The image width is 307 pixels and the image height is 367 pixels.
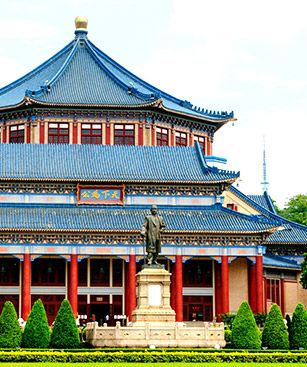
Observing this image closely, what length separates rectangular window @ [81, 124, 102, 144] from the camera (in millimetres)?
82625

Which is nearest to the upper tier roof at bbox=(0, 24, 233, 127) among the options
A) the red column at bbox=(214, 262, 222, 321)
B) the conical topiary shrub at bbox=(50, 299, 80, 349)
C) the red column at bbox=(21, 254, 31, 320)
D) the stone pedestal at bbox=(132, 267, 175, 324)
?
the red column at bbox=(214, 262, 222, 321)

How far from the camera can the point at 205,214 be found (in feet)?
237

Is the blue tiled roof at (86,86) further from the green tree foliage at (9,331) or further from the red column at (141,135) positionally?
the green tree foliage at (9,331)

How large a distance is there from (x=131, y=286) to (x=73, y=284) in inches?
143

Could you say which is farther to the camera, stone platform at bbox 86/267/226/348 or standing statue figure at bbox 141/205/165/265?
standing statue figure at bbox 141/205/165/265

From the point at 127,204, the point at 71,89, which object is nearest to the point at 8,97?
the point at 71,89

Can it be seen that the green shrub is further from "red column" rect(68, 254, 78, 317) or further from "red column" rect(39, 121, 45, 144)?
"red column" rect(39, 121, 45, 144)

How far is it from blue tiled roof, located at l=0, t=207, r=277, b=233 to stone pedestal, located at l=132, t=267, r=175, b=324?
755 inches

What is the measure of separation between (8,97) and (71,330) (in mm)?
42312

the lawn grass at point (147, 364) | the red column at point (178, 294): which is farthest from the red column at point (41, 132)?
the lawn grass at point (147, 364)

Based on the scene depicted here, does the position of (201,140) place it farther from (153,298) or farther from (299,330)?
(299,330)

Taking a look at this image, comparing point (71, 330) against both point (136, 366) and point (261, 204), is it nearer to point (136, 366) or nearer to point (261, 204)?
point (136, 366)

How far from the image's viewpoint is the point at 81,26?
9269 cm

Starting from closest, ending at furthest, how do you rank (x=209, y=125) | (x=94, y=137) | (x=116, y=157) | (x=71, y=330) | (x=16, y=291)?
(x=71, y=330), (x=16, y=291), (x=116, y=157), (x=94, y=137), (x=209, y=125)
